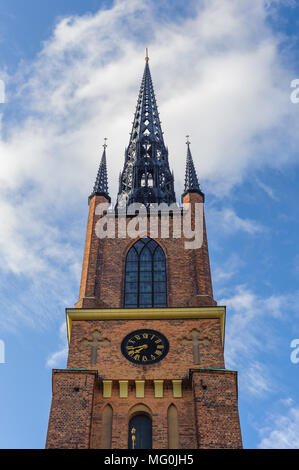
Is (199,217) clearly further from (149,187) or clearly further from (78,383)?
(78,383)

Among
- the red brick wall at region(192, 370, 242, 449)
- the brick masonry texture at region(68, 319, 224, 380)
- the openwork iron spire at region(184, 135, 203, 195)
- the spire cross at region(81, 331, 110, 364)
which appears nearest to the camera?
the red brick wall at region(192, 370, 242, 449)

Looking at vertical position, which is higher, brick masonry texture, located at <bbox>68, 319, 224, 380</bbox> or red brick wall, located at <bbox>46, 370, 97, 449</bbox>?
brick masonry texture, located at <bbox>68, 319, 224, 380</bbox>

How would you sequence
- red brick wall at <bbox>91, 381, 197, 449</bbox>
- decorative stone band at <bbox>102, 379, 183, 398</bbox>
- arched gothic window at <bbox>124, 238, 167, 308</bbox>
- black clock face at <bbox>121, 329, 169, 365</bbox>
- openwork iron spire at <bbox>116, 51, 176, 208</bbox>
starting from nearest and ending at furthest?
1. red brick wall at <bbox>91, 381, 197, 449</bbox>
2. decorative stone band at <bbox>102, 379, 183, 398</bbox>
3. black clock face at <bbox>121, 329, 169, 365</bbox>
4. arched gothic window at <bbox>124, 238, 167, 308</bbox>
5. openwork iron spire at <bbox>116, 51, 176, 208</bbox>

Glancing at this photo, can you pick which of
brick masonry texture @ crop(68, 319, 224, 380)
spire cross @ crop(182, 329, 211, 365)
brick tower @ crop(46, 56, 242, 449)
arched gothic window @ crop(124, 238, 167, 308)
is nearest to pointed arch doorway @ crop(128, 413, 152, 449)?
brick tower @ crop(46, 56, 242, 449)

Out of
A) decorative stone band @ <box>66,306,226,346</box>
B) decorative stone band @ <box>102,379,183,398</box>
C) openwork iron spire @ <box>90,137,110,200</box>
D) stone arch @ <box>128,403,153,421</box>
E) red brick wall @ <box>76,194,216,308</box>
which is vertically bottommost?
stone arch @ <box>128,403,153,421</box>

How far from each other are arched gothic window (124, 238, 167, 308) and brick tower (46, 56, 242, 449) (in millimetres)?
44

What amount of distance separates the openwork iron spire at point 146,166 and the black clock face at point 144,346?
1126 centimetres

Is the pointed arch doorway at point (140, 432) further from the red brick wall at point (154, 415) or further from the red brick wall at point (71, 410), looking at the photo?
the red brick wall at point (71, 410)

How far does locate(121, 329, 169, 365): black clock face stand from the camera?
27.0 m

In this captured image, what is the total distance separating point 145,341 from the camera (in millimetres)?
27797

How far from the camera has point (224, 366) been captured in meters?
26.6

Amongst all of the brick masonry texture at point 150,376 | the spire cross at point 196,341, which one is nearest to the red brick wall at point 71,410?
the brick masonry texture at point 150,376

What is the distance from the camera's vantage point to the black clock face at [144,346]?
2705 centimetres

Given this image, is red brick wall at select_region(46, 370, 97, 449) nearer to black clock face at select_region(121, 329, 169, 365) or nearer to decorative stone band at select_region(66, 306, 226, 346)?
black clock face at select_region(121, 329, 169, 365)
